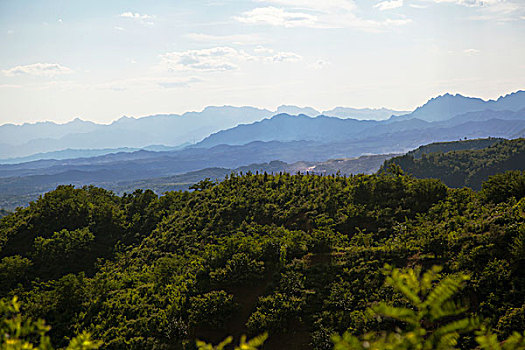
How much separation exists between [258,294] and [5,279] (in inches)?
571

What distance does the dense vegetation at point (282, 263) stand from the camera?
12719 mm

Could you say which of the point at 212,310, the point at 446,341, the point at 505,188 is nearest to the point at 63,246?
the point at 212,310

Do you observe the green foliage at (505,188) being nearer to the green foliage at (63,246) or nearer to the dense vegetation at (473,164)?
the green foliage at (63,246)

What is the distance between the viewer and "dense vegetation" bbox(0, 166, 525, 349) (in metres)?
12.7

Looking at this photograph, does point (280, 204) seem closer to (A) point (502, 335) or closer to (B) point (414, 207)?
(B) point (414, 207)

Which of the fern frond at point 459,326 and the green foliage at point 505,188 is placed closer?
the fern frond at point 459,326

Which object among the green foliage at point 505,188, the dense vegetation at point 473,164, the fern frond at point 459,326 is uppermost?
the fern frond at point 459,326

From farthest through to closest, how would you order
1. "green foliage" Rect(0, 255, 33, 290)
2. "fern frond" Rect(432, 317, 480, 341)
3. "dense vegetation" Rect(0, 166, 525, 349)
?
"green foliage" Rect(0, 255, 33, 290) → "dense vegetation" Rect(0, 166, 525, 349) → "fern frond" Rect(432, 317, 480, 341)

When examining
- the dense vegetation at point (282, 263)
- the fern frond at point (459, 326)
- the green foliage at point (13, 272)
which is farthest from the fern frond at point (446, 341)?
the green foliage at point (13, 272)

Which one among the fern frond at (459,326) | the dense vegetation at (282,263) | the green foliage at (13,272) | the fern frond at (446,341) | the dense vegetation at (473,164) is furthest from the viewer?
the dense vegetation at (473,164)

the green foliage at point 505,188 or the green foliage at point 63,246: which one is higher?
the green foliage at point 505,188

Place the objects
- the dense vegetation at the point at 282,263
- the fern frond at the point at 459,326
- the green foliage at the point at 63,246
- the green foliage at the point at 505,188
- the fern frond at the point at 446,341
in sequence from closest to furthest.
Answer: the fern frond at the point at 459,326 → the fern frond at the point at 446,341 → the dense vegetation at the point at 282,263 → the green foliage at the point at 505,188 → the green foliage at the point at 63,246

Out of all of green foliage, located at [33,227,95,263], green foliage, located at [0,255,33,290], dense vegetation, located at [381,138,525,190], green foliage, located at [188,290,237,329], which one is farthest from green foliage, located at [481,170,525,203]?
dense vegetation, located at [381,138,525,190]

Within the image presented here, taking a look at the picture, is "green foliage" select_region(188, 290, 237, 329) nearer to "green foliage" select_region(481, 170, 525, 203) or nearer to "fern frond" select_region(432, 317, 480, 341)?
"fern frond" select_region(432, 317, 480, 341)
